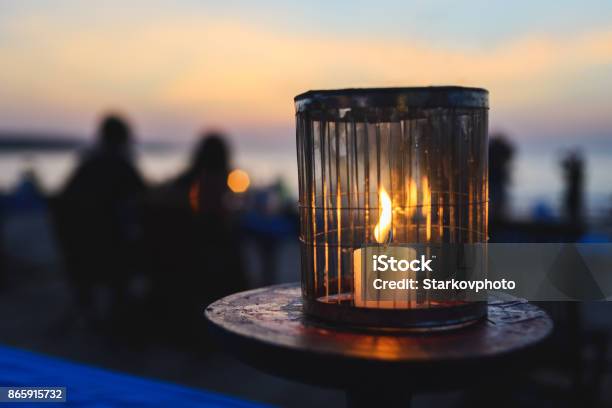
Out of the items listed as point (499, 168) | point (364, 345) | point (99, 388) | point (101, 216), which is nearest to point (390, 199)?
point (364, 345)

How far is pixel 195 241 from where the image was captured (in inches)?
170

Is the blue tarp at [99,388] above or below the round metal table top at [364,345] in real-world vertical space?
below

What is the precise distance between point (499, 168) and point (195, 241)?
5.54 meters

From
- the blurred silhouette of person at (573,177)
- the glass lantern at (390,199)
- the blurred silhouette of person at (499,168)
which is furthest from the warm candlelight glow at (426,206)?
the blurred silhouette of person at (499,168)

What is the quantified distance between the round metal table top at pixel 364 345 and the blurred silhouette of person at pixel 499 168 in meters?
7.30

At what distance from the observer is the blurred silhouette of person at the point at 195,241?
417 centimetres

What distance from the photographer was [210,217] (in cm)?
426

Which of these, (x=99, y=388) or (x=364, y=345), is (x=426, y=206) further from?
(x=99, y=388)

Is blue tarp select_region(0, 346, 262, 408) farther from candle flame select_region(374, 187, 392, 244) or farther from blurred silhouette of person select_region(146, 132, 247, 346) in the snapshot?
blurred silhouette of person select_region(146, 132, 247, 346)

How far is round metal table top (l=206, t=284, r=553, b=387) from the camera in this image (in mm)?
717

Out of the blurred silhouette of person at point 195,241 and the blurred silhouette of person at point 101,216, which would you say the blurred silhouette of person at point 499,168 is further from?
the blurred silhouette of person at point 101,216

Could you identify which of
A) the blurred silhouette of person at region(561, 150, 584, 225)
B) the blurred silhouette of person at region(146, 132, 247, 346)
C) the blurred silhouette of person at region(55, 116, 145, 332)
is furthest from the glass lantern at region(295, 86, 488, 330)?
the blurred silhouette of person at region(561, 150, 584, 225)

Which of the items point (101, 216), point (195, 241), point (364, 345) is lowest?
point (195, 241)

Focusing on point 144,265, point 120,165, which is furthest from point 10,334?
point 120,165
